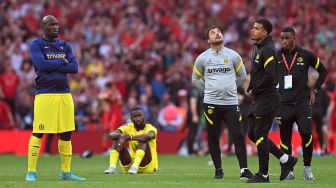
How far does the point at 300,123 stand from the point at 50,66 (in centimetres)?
425

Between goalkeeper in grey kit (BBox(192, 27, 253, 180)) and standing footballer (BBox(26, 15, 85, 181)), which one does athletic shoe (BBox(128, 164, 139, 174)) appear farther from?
standing footballer (BBox(26, 15, 85, 181))

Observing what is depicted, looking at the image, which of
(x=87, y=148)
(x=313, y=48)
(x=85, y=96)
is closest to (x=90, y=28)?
(x=85, y=96)

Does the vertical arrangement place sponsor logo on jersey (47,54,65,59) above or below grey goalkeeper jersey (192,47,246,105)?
above

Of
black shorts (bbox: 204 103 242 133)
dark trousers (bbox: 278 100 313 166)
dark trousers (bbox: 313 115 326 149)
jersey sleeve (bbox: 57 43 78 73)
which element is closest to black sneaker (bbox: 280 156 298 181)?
dark trousers (bbox: 278 100 313 166)

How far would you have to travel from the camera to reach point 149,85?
98.4 feet

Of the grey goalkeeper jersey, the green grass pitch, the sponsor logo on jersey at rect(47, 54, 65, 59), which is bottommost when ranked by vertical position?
the green grass pitch

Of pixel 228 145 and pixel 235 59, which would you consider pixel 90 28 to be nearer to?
pixel 228 145

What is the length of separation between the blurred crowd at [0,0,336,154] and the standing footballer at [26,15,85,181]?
11.4 m

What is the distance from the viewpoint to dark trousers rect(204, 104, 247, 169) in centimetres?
1521

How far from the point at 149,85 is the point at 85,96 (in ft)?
6.77

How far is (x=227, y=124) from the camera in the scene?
1534 cm

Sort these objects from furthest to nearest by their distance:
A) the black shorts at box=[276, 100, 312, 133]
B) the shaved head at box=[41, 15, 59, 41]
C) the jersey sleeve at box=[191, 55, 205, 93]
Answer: the black shorts at box=[276, 100, 312, 133]
the jersey sleeve at box=[191, 55, 205, 93]
the shaved head at box=[41, 15, 59, 41]

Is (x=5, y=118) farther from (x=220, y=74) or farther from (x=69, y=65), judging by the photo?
(x=220, y=74)

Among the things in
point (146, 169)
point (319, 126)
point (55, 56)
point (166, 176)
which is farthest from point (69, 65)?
point (319, 126)
